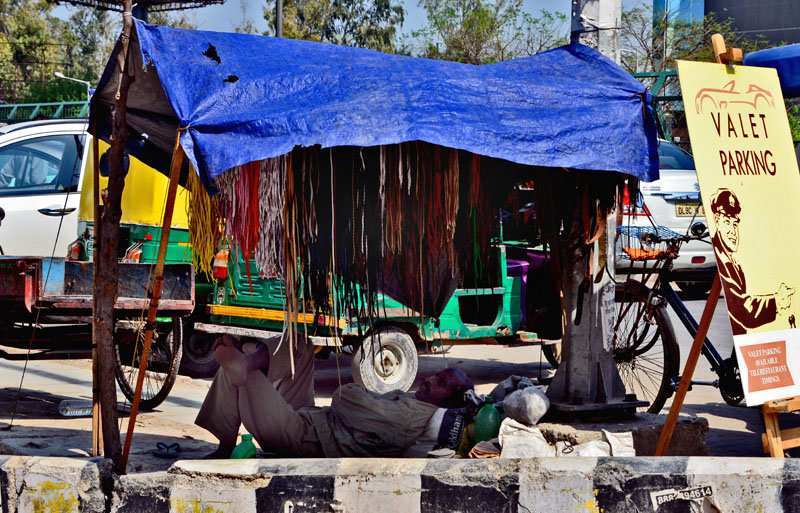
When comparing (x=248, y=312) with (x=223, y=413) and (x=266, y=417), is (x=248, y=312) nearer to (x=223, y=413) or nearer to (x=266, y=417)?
(x=223, y=413)

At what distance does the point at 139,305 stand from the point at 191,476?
7.96 feet

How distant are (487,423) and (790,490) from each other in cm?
155

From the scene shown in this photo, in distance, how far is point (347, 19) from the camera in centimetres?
3619

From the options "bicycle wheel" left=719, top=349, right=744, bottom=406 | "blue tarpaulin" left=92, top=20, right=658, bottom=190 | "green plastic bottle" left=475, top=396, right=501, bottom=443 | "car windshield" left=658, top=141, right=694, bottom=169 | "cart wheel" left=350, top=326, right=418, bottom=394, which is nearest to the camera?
"blue tarpaulin" left=92, top=20, right=658, bottom=190

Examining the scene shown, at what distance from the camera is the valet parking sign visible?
396cm

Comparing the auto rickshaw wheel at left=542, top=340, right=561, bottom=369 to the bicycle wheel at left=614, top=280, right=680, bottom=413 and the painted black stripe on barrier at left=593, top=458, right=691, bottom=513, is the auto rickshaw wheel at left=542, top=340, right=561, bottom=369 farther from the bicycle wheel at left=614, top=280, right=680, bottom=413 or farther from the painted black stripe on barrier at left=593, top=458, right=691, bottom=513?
the painted black stripe on barrier at left=593, top=458, right=691, bottom=513

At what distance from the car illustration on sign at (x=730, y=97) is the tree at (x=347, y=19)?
3236cm

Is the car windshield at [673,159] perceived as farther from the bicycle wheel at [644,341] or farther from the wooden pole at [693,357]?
the wooden pole at [693,357]

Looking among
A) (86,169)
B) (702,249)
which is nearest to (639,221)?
(702,249)

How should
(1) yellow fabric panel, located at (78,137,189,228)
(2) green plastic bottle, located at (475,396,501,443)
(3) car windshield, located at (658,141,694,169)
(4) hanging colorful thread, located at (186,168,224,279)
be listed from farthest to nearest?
(3) car windshield, located at (658,141,694,169), (1) yellow fabric panel, located at (78,137,189,228), (2) green plastic bottle, located at (475,396,501,443), (4) hanging colorful thread, located at (186,168,224,279)

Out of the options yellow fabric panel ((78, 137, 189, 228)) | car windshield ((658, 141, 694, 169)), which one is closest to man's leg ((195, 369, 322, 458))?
yellow fabric panel ((78, 137, 189, 228))

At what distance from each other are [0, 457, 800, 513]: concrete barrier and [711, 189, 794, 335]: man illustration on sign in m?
0.64

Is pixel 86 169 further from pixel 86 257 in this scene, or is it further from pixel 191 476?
pixel 191 476

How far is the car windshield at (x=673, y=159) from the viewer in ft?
38.8
